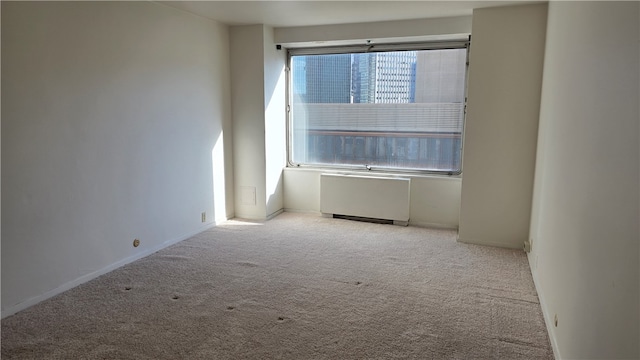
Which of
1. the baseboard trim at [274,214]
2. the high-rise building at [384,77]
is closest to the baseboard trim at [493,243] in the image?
the high-rise building at [384,77]

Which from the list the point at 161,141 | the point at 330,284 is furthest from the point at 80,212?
the point at 330,284

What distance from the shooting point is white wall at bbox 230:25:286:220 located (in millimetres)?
5051

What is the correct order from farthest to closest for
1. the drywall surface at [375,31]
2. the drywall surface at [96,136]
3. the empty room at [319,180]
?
1. the drywall surface at [375,31]
2. the drywall surface at [96,136]
3. the empty room at [319,180]

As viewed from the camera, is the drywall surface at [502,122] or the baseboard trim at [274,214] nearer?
the drywall surface at [502,122]

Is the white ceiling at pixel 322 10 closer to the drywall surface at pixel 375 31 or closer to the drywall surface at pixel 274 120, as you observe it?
the drywall surface at pixel 375 31

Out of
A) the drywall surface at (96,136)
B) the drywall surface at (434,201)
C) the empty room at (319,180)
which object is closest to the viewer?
the empty room at (319,180)

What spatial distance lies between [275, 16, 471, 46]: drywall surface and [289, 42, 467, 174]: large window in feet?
1.13

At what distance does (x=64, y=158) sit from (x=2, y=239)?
0.68 m

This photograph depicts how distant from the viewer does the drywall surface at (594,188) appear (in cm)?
148

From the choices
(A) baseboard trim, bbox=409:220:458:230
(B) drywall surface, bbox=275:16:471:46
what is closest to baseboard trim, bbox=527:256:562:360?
(A) baseboard trim, bbox=409:220:458:230

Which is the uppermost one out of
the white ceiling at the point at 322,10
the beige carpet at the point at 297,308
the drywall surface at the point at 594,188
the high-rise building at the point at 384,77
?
the white ceiling at the point at 322,10

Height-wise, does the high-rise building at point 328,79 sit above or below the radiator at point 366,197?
above

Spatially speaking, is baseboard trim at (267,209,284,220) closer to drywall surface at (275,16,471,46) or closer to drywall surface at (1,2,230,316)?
drywall surface at (1,2,230,316)

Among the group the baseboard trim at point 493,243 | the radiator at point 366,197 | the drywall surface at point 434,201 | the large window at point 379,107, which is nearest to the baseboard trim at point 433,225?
the drywall surface at point 434,201
